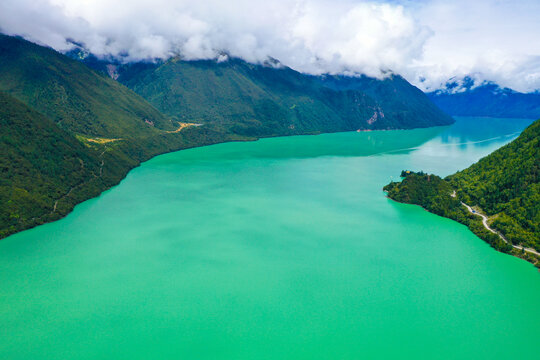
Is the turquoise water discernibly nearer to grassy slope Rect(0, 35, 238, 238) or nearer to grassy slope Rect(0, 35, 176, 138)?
grassy slope Rect(0, 35, 238, 238)

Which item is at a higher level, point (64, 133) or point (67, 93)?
point (67, 93)

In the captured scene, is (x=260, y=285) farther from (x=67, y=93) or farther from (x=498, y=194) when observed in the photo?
(x=67, y=93)

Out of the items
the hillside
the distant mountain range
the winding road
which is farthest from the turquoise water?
the distant mountain range

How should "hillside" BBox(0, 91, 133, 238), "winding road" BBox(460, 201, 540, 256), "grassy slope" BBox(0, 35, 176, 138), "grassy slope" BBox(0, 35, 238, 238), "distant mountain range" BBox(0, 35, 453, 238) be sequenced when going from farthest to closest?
"grassy slope" BBox(0, 35, 176, 138)
"distant mountain range" BBox(0, 35, 453, 238)
"grassy slope" BBox(0, 35, 238, 238)
"hillside" BBox(0, 91, 133, 238)
"winding road" BBox(460, 201, 540, 256)

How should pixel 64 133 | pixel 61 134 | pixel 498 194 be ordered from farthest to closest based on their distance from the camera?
pixel 64 133
pixel 61 134
pixel 498 194

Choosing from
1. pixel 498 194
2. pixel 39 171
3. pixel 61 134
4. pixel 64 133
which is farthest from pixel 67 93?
pixel 498 194

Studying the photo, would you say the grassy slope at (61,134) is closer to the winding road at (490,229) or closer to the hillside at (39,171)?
the hillside at (39,171)

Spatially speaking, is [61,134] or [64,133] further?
[64,133]

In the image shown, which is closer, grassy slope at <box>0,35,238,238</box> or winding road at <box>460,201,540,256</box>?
winding road at <box>460,201,540,256</box>
